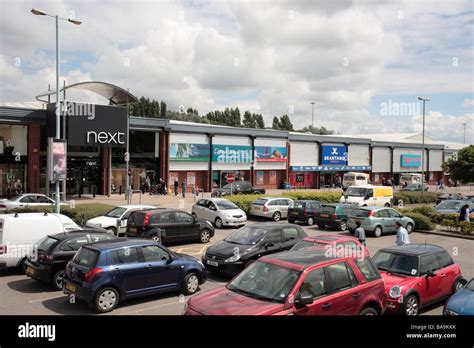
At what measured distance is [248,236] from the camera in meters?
13.8

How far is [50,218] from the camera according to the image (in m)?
13.6

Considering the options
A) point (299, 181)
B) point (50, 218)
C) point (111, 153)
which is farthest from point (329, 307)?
point (299, 181)

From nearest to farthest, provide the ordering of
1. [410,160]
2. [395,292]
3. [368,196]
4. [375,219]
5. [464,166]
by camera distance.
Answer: [395,292] < [375,219] < [368,196] < [464,166] < [410,160]

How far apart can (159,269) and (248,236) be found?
3.98 metres

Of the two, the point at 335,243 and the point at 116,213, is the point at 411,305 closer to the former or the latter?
the point at 335,243

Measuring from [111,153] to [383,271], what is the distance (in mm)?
30453

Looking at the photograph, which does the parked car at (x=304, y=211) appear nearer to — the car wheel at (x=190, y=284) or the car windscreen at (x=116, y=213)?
the car windscreen at (x=116, y=213)

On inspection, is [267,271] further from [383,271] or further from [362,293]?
[383,271]

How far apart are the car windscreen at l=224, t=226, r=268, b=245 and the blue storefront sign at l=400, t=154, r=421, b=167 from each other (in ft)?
183

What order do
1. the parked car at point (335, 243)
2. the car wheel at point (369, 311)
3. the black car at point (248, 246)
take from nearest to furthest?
the car wheel at point (369, 311) < the parked car at point (335, 243) < the black car at point (248, 246)

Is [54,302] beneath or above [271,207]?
beneath

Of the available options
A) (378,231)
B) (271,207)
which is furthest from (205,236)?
(378,231)

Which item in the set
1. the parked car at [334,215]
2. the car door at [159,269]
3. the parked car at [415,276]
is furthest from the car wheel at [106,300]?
the parked car at [334,215]

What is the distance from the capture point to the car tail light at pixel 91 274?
9.38 meters
